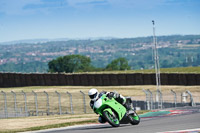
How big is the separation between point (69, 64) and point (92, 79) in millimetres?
105192

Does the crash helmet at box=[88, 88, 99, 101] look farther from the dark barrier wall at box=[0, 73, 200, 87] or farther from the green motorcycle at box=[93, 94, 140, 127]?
the dark barrier wall at box=[0, 73, 200, 87]

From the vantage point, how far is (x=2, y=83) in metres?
71.6

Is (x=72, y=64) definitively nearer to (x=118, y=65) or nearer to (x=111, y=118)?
(x=118, y=65)

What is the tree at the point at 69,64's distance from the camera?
168 meters

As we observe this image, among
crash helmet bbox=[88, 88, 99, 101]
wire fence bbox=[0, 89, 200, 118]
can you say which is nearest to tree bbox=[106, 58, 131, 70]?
wire fence bbox=[0, 89, 200, 118]

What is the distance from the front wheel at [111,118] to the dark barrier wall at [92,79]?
138 ft

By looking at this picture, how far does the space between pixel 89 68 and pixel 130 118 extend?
14915cm

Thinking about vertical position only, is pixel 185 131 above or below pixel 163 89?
above

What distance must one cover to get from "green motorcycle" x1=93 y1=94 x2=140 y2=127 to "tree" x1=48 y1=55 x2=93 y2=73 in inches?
5885

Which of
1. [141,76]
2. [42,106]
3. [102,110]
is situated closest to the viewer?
[102,110]

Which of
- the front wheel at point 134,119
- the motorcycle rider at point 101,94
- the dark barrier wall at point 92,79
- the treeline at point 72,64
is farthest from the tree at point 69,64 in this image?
the motorcycle rider at point 101,94

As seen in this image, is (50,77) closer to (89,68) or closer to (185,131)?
(185,131)

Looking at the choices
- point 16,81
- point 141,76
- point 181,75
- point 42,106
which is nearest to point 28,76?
point 16,81

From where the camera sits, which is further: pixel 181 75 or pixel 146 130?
pixel 181 75
